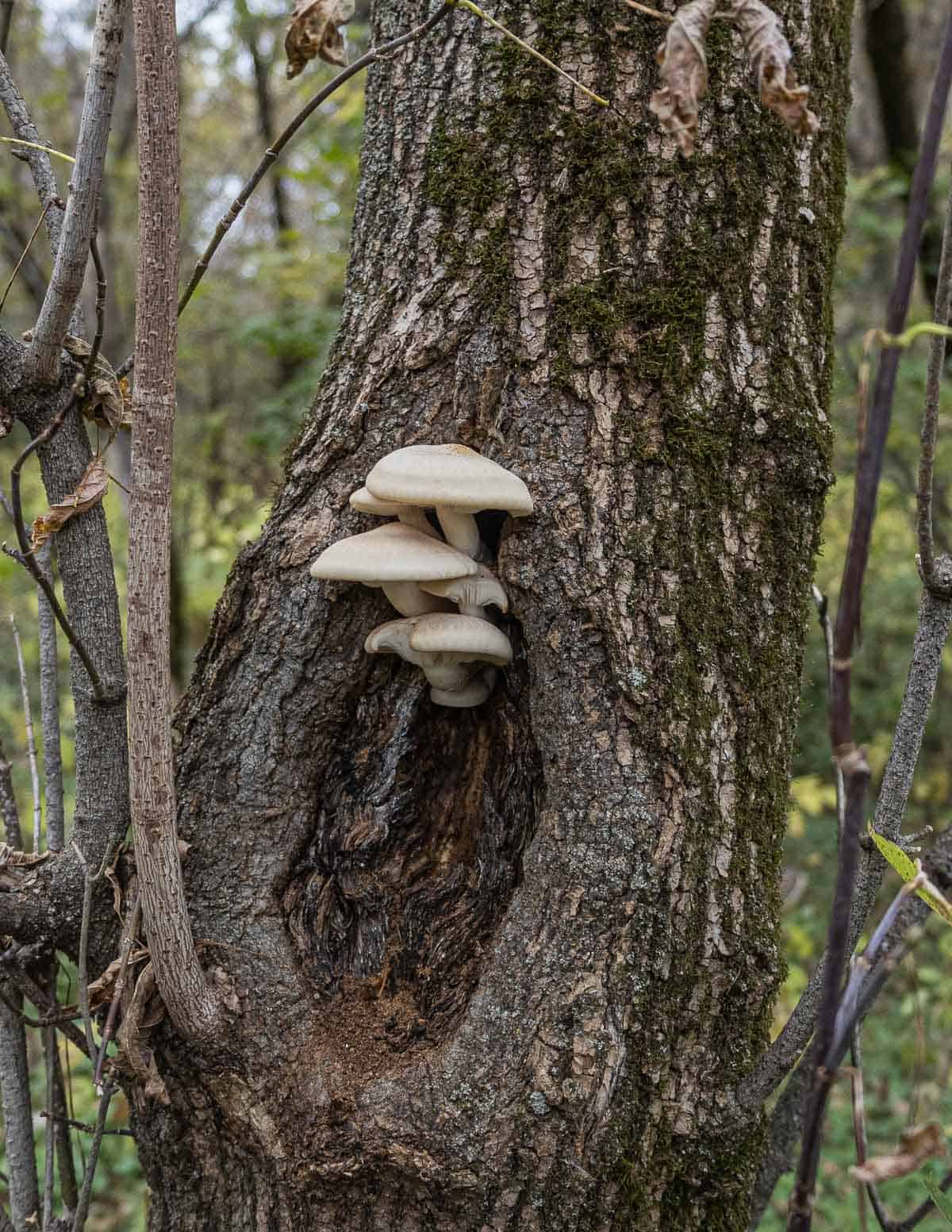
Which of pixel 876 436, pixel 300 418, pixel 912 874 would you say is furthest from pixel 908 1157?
pixel 300 418

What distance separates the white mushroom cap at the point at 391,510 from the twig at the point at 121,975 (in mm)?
837

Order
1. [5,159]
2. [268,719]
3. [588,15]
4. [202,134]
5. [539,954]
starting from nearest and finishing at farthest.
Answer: [539,954], [588,15], [268,719], [5,159], [202,134]

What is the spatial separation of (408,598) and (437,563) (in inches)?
6.9

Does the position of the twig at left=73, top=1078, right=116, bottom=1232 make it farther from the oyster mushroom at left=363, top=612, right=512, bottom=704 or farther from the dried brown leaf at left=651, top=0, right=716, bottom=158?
the dried brown leaf at left=651, top=0, right=716, bottom=158

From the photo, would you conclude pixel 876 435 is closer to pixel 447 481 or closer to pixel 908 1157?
pixel 908 1157

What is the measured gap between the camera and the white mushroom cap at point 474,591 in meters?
1.73

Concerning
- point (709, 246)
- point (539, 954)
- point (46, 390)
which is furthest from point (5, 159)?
point (539, 954)

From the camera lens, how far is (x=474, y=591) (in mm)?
1744

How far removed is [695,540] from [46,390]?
1275 mm

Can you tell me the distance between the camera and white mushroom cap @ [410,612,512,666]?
1651 millimetres

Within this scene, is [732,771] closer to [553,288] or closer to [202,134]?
[553,288]

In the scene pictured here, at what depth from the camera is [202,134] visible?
1325cm

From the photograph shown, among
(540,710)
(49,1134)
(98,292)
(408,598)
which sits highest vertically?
(98,292)

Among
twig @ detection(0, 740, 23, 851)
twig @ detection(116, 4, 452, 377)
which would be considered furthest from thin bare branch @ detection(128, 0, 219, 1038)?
twig @ detection(0, 740, 23, 851)
